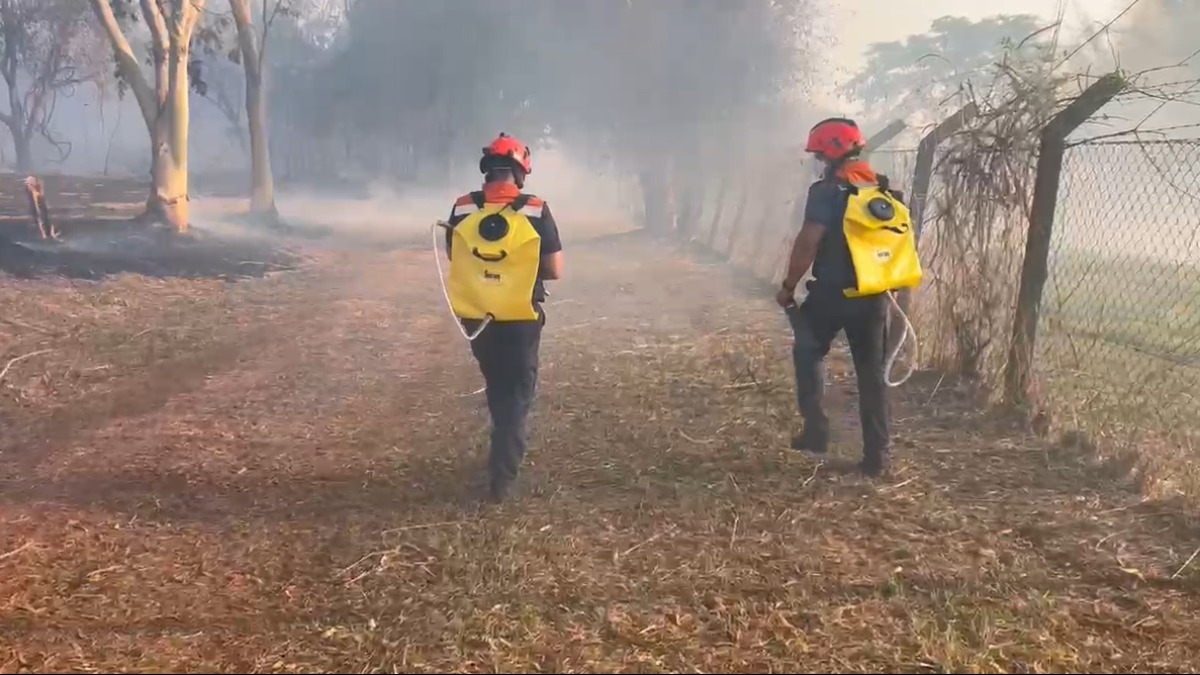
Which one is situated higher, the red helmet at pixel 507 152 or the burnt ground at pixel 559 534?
the red helmet at pixel 507 152

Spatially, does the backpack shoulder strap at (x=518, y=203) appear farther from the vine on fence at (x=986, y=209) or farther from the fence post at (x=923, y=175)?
the fence post at (x=923, y=175)

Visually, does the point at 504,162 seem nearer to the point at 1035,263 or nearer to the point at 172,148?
the point at 1035,263

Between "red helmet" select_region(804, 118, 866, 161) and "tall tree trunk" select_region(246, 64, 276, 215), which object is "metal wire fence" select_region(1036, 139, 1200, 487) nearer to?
→ "red helmet" select_region(804, 118, 866, 161)

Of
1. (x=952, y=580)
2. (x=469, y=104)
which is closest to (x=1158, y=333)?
(x=952, y=580)

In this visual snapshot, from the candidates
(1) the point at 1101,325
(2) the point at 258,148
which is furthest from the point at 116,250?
(1) the point at 1101,325

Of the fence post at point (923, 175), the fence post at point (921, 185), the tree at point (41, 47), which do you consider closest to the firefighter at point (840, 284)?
the fence post at point (921, 185)

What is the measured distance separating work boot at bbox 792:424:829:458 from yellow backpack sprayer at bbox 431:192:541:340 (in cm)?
166

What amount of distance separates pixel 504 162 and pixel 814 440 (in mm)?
2149

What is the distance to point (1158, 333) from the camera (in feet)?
30.4

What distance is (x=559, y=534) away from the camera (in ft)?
13.1

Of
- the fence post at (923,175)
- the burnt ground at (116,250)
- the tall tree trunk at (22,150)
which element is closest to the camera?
the fence post at (923,175)

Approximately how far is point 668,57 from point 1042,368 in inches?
577

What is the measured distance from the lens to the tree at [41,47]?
2759cm

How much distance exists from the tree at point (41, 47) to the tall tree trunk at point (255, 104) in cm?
969
